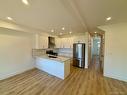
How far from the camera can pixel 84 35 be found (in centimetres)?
602

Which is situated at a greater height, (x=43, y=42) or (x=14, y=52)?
(x=43, y=42)

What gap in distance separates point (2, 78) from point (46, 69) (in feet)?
6.95

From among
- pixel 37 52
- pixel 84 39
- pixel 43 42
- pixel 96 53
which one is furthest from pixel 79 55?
pixel 96 53

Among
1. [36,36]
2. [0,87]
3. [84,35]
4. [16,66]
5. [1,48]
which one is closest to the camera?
[0,87]

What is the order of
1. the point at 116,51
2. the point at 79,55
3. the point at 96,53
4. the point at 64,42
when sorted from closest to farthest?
the point at 116,51, the point at 79,55, the point at 64,42, the point at 96,53

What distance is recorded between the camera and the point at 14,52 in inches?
170

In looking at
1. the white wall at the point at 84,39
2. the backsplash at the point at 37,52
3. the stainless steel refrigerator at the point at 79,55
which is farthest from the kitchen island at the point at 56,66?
the white wall at the point at 84,39

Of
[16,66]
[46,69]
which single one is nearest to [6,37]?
[16,66]

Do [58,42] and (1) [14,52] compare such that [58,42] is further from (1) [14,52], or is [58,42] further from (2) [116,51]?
(2) [116,51]

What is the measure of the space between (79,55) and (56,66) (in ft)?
7.41

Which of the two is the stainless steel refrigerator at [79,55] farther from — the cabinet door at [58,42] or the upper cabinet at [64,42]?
the cabinet door at [58,42]

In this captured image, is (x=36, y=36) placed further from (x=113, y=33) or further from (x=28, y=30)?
(x=113, y=33)

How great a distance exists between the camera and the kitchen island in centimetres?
395

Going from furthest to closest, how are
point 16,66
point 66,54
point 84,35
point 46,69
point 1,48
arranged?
point 66,54 < point 84,35 < point 46,69 < point 16,66 < point 1,48
